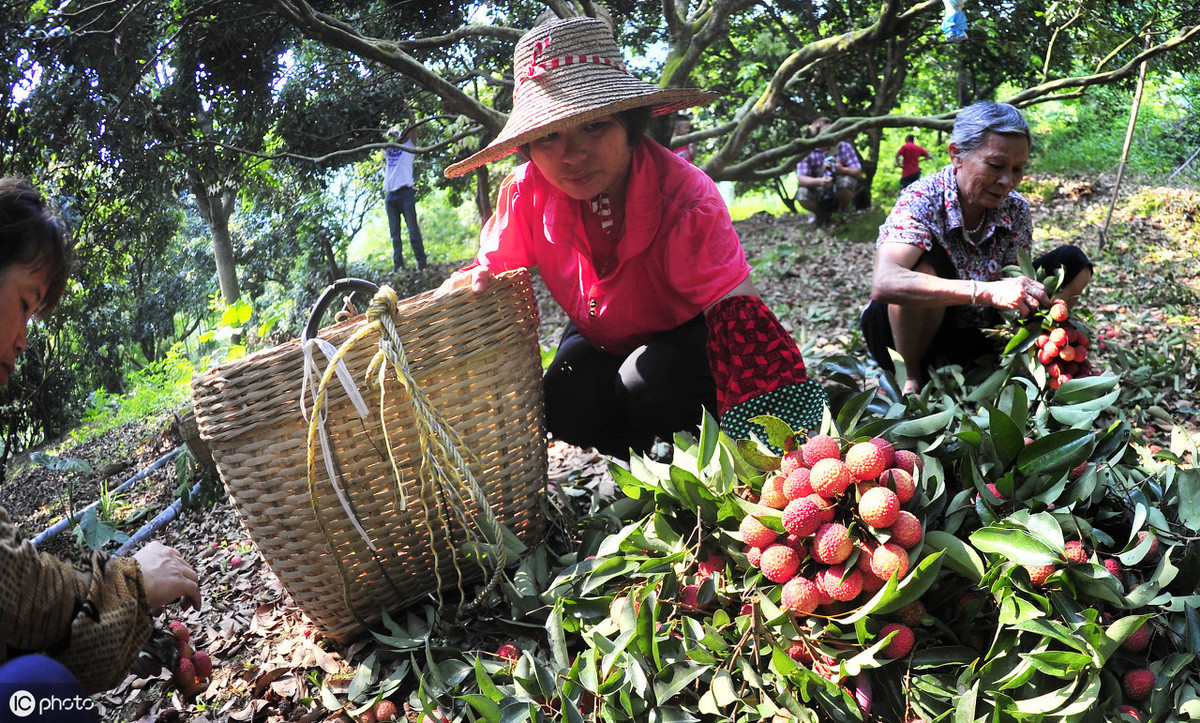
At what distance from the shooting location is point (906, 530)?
1162mm

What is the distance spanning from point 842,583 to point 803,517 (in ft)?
0.37

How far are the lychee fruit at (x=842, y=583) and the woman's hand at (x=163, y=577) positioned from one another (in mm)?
1035

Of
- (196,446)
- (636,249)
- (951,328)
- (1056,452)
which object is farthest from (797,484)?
(196,446)

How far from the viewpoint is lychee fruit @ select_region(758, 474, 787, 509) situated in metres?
1.26

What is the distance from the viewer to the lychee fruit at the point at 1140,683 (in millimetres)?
1141

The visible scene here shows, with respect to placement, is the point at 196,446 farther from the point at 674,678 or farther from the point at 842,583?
the point at 842,583

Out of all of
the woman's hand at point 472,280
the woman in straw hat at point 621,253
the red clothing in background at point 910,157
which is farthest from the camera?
the red clothing in background at point 910,157

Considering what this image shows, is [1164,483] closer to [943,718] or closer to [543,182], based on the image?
[943,718]

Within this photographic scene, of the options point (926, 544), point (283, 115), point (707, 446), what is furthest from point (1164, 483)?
point (283, 115)

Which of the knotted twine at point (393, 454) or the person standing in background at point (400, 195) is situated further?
the person standing in background at point (400, 195)

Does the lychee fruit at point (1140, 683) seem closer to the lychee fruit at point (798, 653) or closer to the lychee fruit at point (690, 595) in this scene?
the lychee fruit at point (798, 653)

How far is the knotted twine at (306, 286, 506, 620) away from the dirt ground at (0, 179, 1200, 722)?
1.00 feet

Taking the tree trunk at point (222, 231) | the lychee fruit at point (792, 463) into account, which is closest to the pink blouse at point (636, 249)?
the lychee fruit at point (792, 463)

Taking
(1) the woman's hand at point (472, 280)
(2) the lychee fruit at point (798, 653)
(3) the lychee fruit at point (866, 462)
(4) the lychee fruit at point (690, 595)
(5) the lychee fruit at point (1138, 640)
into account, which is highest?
(1) the woman's hand at point (472, 280)
